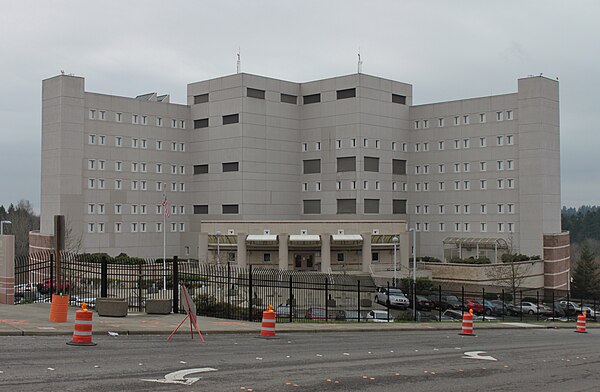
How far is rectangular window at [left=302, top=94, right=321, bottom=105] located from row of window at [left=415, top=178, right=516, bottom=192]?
651 inches

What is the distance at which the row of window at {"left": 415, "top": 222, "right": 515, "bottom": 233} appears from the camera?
83.4 metres

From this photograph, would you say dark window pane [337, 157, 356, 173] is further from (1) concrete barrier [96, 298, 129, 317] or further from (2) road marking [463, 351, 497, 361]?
(2) road marking [463, 351, 497, 361]

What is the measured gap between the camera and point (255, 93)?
90000 mm

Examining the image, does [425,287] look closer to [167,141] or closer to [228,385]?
[167,141]

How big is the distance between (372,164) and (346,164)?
3.19 metres

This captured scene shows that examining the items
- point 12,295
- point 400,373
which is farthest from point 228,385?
point 12,295

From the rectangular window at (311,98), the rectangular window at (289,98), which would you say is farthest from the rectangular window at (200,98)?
the rectangular window at (311,98)

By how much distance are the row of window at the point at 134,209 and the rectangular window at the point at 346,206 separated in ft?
66.4

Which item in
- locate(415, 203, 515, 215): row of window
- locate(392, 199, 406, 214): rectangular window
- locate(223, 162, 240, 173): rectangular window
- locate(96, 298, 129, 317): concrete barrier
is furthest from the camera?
locate(392, 199, 406, 214): rectangular window

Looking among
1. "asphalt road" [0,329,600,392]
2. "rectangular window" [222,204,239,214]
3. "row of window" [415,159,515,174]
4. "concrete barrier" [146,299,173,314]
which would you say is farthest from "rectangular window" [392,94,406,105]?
"asphalt road" [0,329,600,392]

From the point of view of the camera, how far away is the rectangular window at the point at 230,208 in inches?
3504

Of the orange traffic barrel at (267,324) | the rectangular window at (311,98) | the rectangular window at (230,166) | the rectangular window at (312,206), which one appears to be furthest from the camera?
the rectangular window at (311,98)

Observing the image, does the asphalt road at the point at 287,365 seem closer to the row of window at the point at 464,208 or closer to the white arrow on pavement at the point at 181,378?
the white arrow on pavement at the point at 181,378

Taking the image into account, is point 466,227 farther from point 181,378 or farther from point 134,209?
point 181,378
